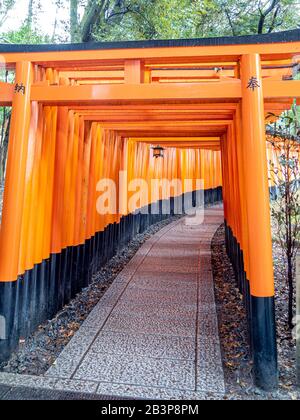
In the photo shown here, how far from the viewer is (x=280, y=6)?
9.05 m

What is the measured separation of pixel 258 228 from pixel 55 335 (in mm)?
2520

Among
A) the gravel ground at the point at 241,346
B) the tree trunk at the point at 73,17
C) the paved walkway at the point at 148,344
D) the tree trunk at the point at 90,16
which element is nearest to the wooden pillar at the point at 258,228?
the gravel ground at the point at 241,346

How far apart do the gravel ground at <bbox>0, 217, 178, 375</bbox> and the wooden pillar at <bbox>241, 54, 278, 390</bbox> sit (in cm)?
195

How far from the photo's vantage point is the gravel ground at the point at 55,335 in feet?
9.21

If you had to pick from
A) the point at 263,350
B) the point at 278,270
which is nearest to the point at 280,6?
the point at 278,270

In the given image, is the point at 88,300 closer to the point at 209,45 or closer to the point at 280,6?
the point at 209,45

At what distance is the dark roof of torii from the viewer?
2.70 m

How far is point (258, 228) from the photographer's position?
2615 mm

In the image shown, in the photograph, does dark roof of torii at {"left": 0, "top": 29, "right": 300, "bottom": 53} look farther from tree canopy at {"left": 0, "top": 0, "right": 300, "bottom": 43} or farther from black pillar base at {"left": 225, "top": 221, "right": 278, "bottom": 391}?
tree canopy at {"left": 0, "top": 0, "right": 300, "bottom": 43}

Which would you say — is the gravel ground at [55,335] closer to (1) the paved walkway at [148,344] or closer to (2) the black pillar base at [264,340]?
(1) the paved walkway at [148,344]

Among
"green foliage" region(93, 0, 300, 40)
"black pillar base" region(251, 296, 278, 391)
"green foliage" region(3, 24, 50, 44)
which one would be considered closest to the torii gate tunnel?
"black pillar base" region(251, 296, 278, 391)

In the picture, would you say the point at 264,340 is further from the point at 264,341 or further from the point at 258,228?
the point at 258,228

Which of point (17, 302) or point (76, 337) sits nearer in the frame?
point (17, 302)
